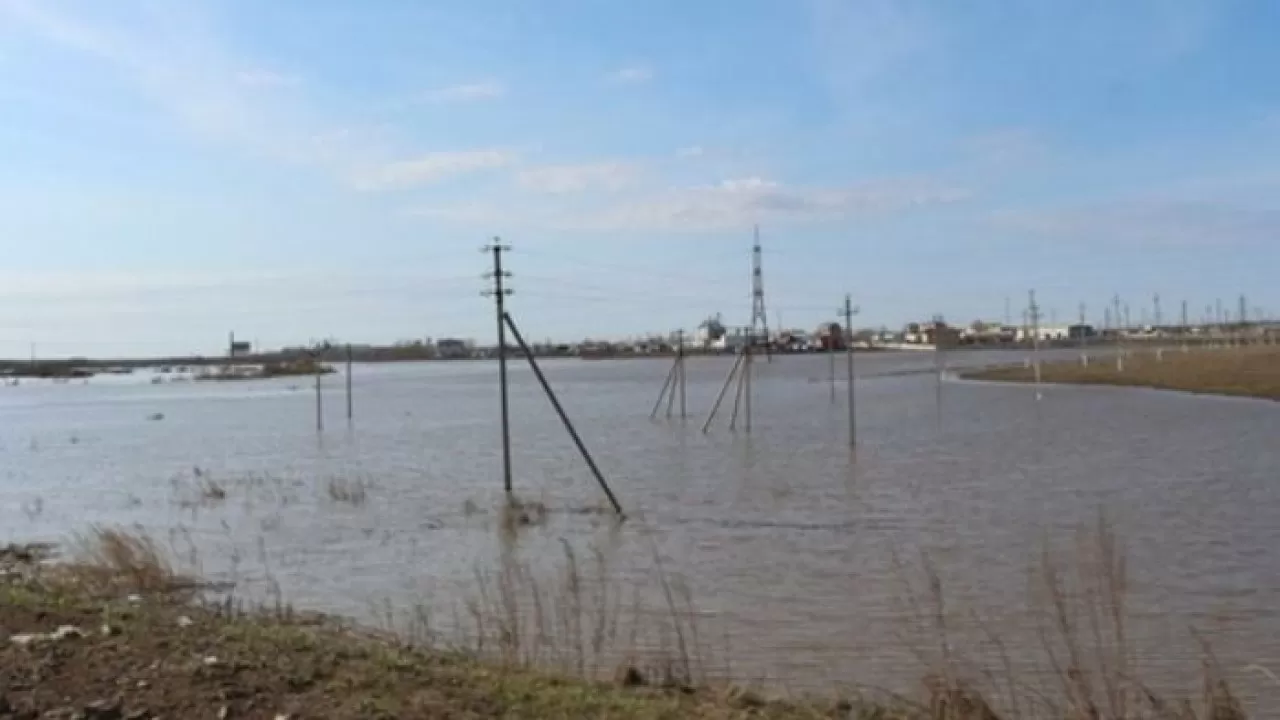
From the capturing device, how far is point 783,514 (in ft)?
81.5

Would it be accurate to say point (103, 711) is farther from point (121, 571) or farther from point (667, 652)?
point (121, 571)

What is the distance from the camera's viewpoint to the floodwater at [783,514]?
14.4 m

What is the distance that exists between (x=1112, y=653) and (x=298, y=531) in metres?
15.7

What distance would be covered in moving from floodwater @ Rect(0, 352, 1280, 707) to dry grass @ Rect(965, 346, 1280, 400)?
9.77m

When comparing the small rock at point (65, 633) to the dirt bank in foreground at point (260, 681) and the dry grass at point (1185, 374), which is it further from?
the dry grass at point (1185, 374)

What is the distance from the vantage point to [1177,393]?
65.8m

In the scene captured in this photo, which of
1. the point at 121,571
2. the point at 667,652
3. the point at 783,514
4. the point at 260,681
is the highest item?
the point at 260,681

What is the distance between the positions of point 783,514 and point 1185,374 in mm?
58996

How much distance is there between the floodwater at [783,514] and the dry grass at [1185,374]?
977cm

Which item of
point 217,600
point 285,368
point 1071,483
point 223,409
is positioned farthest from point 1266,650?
point 285,368

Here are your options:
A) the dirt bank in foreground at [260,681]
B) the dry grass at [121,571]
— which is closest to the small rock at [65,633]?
the dirt bank in foreground at [260,681]

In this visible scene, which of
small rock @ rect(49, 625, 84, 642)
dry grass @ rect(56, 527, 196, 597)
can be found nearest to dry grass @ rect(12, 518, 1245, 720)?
dry grass @ rect(56, 527, 196, 597)

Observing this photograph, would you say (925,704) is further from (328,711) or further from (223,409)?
(223,409)

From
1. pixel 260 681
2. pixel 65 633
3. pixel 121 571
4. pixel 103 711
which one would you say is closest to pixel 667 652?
pixel 260 681
